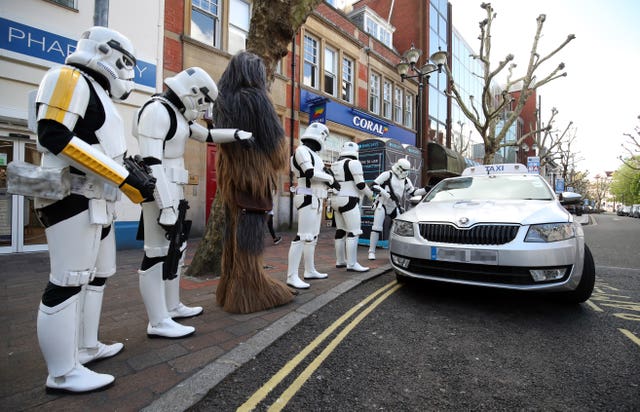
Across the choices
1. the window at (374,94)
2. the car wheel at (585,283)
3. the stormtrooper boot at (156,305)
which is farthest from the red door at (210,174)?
the window at (374,94)

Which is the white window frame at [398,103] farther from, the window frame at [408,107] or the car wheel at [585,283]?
the car wheel at [585,283]

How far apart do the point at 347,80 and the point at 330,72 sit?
48.9 inches

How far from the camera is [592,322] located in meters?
3.15

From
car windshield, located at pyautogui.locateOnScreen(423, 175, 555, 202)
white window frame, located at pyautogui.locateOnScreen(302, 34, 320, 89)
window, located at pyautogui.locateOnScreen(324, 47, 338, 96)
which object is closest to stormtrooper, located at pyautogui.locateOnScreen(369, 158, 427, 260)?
car windshield, located at pyautogui.locateOnScreen(423, 175, 555, 202)

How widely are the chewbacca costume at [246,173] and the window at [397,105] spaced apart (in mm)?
16787

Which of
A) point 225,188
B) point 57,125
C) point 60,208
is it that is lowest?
point 60,208

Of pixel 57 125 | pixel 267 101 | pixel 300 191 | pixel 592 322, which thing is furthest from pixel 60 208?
pixel 592 322

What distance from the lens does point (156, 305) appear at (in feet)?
8.48

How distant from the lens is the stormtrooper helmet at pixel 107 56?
76.2 inches

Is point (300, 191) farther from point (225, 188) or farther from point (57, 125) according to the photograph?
point (57, 125)

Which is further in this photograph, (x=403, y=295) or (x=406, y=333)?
(x=403, y=295)

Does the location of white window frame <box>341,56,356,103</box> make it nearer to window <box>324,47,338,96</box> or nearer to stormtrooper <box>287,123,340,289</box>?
window <box>324,47,338,96</box>

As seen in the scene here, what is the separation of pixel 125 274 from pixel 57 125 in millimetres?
3807

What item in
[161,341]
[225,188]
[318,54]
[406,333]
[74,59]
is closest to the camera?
[74,59]
